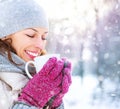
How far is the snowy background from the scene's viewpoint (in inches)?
118

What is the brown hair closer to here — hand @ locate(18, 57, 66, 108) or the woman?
the woman

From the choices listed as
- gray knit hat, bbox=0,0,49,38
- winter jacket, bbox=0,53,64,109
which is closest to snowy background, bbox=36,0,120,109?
gray knit hat, bbox=0,0,49,38

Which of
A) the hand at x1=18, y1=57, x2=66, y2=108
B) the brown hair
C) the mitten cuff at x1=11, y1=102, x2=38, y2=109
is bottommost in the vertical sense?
the mitten cuff at x1=11, y1=102, x2=38, y2=109

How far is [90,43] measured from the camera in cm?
350

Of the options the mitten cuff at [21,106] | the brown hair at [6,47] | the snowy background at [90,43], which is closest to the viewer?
the mitten cuff at [21,106]

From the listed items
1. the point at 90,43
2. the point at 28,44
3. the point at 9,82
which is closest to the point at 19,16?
the point at 28,44

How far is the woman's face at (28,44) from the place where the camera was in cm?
115

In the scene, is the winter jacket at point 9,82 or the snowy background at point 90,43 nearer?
the winter jacket at point 9,82

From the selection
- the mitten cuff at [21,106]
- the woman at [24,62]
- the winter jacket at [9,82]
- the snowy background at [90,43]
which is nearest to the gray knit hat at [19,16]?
the woman at [24,62]

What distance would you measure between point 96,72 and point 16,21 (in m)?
2.44

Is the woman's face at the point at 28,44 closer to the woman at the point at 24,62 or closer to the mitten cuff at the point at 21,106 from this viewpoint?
the woman at the point at 24,62

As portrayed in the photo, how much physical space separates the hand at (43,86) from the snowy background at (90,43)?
1.71 metres

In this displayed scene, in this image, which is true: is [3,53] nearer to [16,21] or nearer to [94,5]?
[16,21]

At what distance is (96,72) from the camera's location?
3.59 meters
